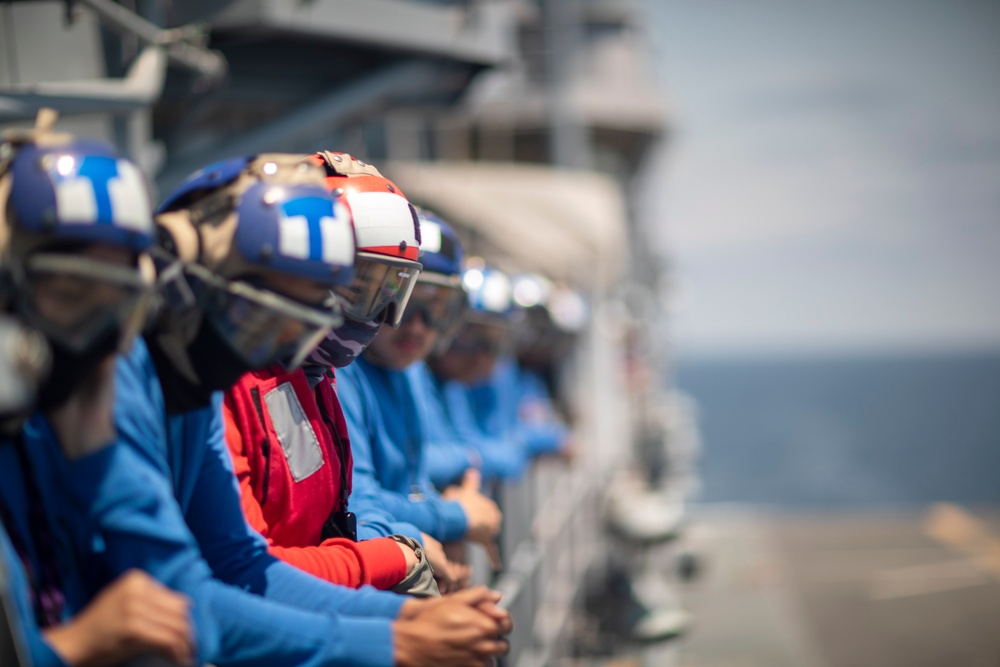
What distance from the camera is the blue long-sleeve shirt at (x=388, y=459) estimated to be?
2502mm

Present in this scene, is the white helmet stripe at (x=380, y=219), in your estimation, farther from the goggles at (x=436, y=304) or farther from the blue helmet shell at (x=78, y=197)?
the blue helmet shell at (x=78, y=197)

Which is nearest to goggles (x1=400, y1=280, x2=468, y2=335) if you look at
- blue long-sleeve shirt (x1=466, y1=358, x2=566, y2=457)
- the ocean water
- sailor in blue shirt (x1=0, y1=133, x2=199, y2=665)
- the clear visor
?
the clear visor

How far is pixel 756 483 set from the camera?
68.8m

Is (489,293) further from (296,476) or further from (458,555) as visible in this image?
(296,476)

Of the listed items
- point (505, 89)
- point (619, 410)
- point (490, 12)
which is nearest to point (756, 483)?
point (505, 89)

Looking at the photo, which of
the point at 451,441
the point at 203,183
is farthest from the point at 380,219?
the point at 451,441

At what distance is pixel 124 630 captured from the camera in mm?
1421

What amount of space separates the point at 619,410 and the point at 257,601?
16.3m

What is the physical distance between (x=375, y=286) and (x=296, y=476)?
0.43 m

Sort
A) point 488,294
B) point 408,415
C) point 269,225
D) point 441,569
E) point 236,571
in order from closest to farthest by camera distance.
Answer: point 269,225, point 236,571, point 441,569, point 408,415, point 488,294

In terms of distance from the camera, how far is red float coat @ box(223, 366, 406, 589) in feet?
6.81

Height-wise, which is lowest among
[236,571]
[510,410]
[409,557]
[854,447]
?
[854,447]

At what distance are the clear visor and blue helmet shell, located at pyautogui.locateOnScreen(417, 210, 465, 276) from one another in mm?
42

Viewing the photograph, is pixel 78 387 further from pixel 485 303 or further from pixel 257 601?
pixel 485 303
